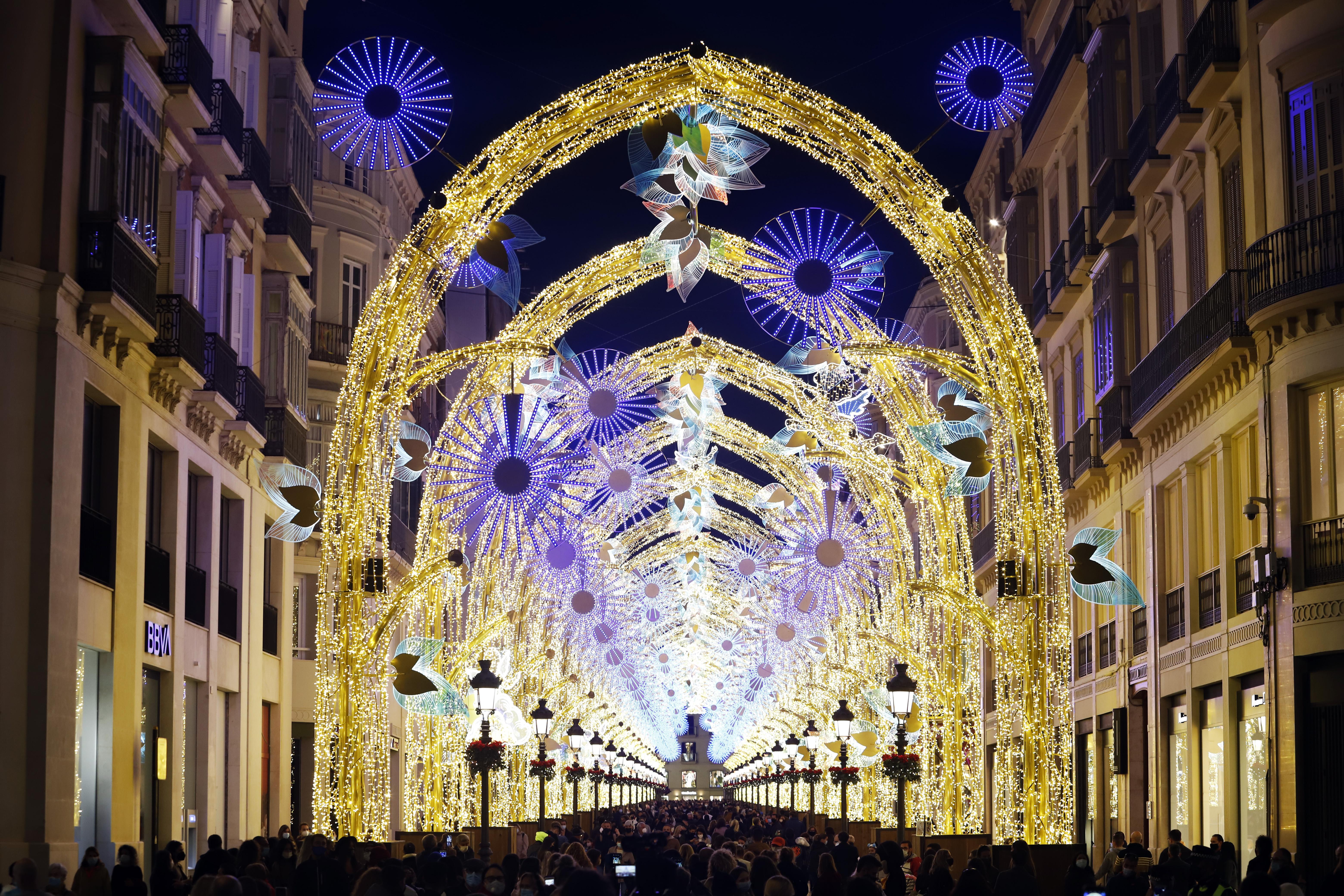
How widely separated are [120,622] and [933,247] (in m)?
12.6

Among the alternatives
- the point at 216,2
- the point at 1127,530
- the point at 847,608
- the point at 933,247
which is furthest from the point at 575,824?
the point at 933,247

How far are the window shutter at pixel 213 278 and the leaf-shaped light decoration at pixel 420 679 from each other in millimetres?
8653

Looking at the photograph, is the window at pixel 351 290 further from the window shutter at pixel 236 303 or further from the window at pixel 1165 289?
the window at pixel 1165 289

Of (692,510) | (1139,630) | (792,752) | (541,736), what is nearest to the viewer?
(1139,630)

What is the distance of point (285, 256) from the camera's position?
34500 millimetres

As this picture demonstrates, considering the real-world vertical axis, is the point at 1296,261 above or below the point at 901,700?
above

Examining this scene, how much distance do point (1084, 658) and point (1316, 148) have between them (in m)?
18.8

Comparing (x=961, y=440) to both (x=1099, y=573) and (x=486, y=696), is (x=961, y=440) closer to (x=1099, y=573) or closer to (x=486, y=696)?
(x=1099, y=573)

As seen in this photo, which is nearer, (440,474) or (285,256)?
(440,474)

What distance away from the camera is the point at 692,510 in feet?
168

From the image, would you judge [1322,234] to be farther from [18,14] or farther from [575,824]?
[575,824]

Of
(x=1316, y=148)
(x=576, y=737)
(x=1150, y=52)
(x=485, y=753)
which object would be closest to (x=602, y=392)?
(x=485, y=753)

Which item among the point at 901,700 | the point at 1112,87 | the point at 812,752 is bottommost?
the point at 812,752

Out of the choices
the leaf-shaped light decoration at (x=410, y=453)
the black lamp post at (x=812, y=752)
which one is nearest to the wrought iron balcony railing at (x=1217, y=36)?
the leaf-shaped light decoration at (x=410, y=453)
